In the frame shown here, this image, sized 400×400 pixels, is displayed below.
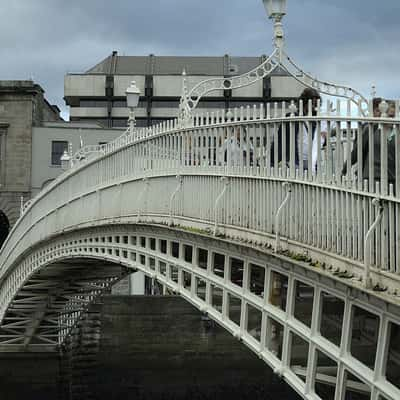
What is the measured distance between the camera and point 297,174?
30.4 feet

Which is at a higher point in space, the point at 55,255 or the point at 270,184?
the point at 270,184

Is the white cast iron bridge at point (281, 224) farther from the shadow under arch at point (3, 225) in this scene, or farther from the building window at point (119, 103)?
the building window at point (119, 103)

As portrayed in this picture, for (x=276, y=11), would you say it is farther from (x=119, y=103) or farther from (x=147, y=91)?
(x=119, y=103)

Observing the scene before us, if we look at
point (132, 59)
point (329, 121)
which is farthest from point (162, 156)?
point (132, 59)

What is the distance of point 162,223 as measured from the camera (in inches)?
533

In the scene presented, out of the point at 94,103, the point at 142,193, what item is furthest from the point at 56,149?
the point at 142,193

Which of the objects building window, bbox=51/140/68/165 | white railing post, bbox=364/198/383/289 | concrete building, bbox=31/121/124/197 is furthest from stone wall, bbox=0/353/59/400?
white railing post, bbox=364/198/383/289

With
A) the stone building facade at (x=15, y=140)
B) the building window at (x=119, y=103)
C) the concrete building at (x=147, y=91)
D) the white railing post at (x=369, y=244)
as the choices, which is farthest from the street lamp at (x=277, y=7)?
the building window at (x=119, y=103)

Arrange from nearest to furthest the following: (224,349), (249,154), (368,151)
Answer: (368,151)
(249,154)
(224,349)

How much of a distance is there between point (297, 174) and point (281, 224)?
647 millimetres

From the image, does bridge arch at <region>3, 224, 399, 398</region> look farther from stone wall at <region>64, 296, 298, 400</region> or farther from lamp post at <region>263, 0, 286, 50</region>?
stone wall at <region>64, 296, 298, 400</region>

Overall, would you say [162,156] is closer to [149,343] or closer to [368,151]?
[368,151]

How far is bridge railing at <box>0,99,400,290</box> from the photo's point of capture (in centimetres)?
766

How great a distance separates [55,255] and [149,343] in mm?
11934
